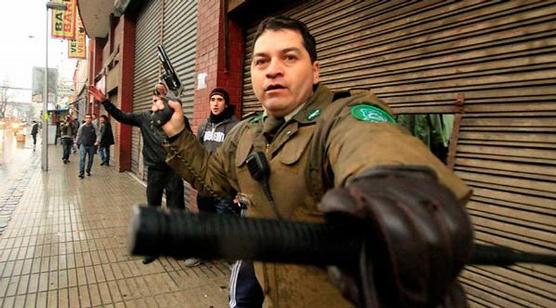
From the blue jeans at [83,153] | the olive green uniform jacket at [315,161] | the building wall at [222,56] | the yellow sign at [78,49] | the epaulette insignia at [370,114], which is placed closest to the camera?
the olive green uniform jacket at [315,161]

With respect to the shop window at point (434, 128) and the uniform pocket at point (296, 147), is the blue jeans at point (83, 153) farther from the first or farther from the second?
the uniform pocket at point (296, 147)

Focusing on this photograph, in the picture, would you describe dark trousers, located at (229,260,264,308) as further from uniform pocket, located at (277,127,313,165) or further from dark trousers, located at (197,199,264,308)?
uniform pocket, located at (277,127,313,165)

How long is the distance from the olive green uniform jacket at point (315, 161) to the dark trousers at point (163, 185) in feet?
11.0

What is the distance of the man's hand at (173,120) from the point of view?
6.40ft

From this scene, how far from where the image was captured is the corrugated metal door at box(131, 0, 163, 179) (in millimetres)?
9742

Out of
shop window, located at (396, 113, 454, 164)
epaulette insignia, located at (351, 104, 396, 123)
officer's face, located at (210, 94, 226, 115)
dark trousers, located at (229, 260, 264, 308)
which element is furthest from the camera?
officer's face, located at (210, 94, 226, 115)

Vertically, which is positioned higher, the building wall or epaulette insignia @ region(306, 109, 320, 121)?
the building wall

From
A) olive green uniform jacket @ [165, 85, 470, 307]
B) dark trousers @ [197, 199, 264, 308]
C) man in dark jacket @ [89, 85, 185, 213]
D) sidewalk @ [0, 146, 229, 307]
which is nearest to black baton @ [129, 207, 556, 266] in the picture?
olive green uniform jacket @ [165, 85, 470, 307]

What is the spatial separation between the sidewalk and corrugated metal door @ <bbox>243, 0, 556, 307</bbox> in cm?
256

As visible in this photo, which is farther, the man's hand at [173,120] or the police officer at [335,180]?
the man's hand at [173,120]

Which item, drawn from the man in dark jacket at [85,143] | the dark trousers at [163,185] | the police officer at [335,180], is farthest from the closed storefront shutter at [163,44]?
the police officer at [335,180]

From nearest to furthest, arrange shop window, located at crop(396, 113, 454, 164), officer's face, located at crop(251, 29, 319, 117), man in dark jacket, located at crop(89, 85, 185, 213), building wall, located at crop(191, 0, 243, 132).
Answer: officer's face, located at crop(251, 29, 319, 117), shop window, located at crop(396, 113, 454, 164), man in dark jacket, located at crop(89, 85, 185, 213), building wall, located at crop(191, 0, 243, 132)

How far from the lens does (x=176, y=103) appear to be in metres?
2.01

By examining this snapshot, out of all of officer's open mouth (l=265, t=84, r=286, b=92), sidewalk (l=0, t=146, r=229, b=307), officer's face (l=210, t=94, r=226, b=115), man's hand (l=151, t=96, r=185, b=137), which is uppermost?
officer's face (l=210, t=94, r=226, b=115)
